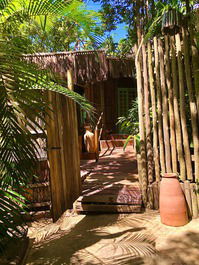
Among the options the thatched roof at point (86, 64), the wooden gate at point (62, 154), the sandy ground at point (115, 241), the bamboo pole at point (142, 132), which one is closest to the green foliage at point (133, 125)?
the bamboo pole at point (142, 132)

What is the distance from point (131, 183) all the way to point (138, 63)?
7.37 ft

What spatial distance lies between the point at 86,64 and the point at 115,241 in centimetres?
467

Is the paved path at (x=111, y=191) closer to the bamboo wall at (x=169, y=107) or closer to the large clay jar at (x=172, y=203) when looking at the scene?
the bamboo wall at (x=169, y=107)

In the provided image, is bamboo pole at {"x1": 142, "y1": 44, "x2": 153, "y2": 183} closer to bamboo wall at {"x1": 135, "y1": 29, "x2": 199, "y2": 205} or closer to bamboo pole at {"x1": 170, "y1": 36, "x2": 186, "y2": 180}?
bamboo wall at {"x1": 135, "y1": 29, "x2": 199, "y2": 205}

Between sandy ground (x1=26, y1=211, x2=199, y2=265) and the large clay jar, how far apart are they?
10 centimetres

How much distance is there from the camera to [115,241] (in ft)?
7.91

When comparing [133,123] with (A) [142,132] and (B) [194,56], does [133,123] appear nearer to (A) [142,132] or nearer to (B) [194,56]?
(A) [142,132]

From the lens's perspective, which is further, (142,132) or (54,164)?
(142,132)

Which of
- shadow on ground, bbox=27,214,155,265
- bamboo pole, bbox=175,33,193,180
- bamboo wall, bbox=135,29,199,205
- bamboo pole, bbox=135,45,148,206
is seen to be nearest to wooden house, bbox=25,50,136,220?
shadow on ground, bbox=27,214,155,265

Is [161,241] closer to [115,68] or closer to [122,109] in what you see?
[115,68]

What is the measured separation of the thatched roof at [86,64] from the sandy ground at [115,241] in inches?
128

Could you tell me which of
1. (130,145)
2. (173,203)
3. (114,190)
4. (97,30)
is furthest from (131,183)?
(130,145)

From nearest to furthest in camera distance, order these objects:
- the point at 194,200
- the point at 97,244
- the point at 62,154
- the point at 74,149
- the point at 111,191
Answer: the point at 97,244, the point at 194,200, the point at 62,154, the point at 111,191, the point at 74,149

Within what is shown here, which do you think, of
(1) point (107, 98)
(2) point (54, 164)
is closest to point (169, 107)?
(2) point (54, 164)
